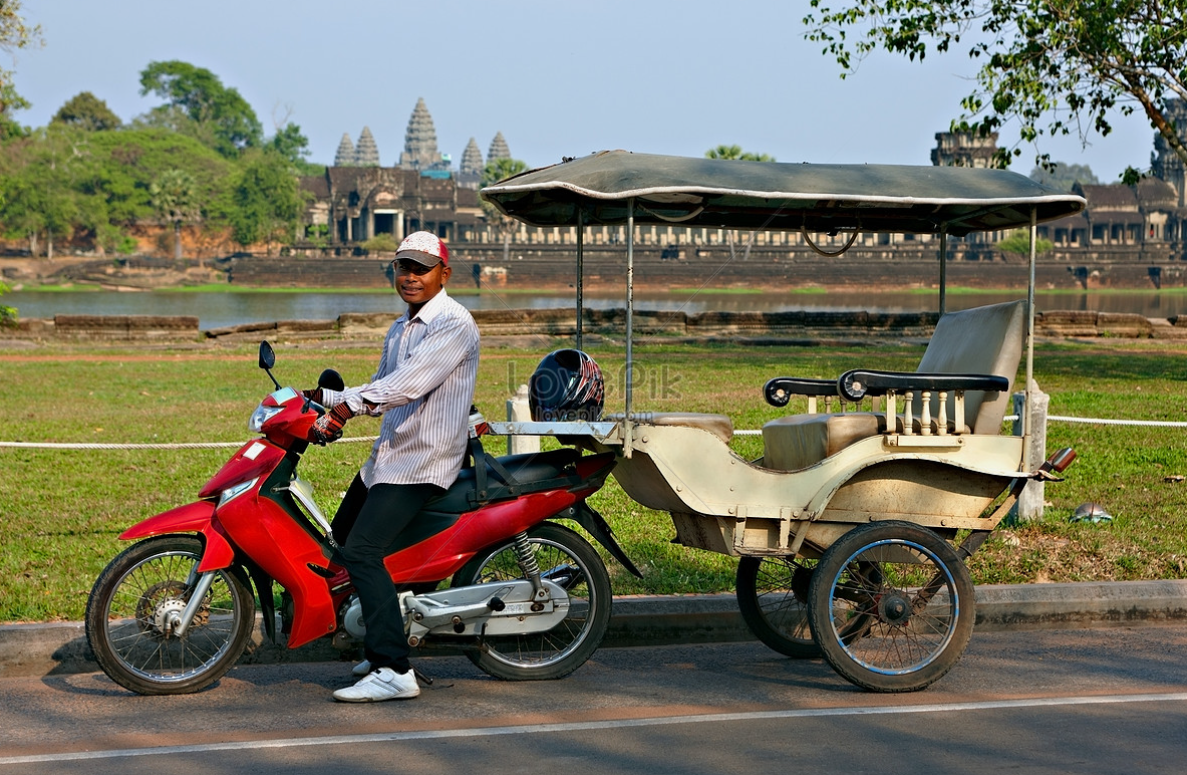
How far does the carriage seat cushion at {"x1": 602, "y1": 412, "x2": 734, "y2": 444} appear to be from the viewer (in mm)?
5164

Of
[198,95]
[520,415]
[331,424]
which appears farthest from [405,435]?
[198,95]

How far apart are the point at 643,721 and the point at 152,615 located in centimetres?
188

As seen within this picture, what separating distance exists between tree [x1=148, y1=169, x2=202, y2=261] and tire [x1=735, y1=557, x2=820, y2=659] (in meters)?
116

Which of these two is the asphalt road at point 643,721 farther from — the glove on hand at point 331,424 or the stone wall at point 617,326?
the stone wall at point 617,326

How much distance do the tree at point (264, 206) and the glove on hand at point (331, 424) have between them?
117 meters

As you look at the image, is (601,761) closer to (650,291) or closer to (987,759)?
(987,759)

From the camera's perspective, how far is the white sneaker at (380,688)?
191 inches

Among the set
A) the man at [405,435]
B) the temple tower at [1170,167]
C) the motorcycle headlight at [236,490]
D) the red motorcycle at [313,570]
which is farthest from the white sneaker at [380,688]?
the temple tower at [1170,167]

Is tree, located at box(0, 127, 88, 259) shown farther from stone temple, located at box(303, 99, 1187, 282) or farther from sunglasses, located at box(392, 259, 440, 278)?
sunglasses, located at box(392, 259, 440, 278)

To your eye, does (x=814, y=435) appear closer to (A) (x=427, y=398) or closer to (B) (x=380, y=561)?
(A) (x=427, y=398)

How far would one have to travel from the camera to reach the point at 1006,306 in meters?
5.70

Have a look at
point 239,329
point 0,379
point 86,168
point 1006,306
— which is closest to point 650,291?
point 86,168

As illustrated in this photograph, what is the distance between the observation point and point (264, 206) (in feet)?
396

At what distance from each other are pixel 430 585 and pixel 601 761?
1.18 metres
